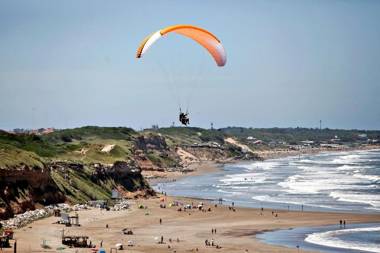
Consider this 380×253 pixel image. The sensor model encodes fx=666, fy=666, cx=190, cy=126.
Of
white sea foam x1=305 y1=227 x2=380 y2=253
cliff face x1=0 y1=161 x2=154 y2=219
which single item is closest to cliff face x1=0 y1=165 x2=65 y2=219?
cliff face x1=0 y1=161 x2=154 y2=219

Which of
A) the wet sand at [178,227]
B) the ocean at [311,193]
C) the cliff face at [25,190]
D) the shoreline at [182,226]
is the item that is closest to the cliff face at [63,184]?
the cliff face at [25,190]

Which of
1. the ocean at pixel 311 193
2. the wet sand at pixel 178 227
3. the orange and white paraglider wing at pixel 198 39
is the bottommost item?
the wet sand at pixel 178 227

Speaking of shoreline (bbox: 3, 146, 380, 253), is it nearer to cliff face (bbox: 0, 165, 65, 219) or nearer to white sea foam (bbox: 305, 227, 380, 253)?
cliff face (bbox: 0, 165, 65, 219)

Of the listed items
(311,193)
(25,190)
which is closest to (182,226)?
(25,190)

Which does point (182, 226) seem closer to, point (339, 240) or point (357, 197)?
point (339, 240)

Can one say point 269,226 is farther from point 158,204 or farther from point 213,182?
point 213,182

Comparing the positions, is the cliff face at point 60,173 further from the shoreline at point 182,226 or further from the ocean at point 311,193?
the ocean at point 311,193
